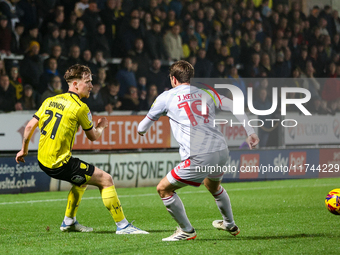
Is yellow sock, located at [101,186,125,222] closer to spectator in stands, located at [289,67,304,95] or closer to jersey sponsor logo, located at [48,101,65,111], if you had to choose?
jersey sponsor logo, located at [48,101,65,111]

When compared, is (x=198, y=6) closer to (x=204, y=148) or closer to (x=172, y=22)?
(x=172, y=22)

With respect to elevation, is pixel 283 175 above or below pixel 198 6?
below

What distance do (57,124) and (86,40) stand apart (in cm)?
735

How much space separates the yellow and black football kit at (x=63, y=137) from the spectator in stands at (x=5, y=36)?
637 cm

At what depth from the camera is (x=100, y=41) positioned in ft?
43.1

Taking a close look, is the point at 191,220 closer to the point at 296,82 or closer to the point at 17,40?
the point at 17,40

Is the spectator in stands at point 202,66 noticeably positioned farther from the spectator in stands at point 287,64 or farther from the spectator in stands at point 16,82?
the spectator in stands at point 16,82

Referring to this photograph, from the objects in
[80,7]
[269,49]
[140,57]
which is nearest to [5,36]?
[80,7]

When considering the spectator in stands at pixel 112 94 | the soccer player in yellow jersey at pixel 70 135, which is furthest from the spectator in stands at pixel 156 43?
the soccer player in yellow jersey at pixel 70 135

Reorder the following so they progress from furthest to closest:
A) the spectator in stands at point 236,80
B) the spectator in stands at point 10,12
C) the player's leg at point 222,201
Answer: the spectator in stands at point 236,80 < the spectator in stands at point 10,12 < the player's leg at point 222,201

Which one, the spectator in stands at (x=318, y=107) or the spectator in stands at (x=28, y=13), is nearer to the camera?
the spectator in stands at (x=28, y=13)

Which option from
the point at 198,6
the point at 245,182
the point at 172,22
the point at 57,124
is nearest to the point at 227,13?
the point at 198,6

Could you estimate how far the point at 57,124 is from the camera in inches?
235

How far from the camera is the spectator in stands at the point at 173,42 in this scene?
1445 cm
